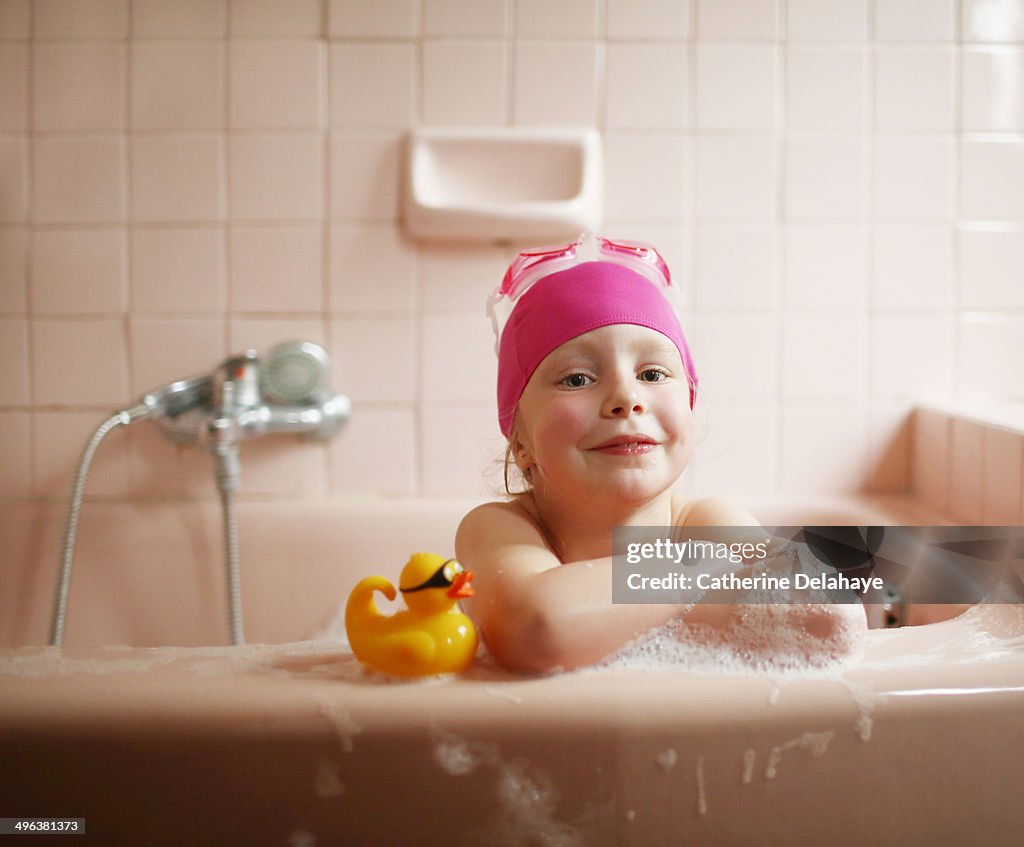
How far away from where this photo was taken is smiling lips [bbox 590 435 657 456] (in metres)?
0.75

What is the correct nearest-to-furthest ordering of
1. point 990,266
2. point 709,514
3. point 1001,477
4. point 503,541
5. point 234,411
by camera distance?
point 503,541 < point 709,514 < point 1001,477 < point 234,411 < point 990,266

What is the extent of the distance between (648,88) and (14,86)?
1005 mm

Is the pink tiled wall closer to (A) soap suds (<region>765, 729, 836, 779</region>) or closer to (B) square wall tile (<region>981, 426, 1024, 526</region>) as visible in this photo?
(B) square wall tile (<region>981, 426, 1024, 526</region>)

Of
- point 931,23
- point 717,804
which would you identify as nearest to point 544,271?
point 717,804

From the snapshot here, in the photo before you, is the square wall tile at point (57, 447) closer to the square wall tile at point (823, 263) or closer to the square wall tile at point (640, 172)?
the square wall tile at point (640, 172)

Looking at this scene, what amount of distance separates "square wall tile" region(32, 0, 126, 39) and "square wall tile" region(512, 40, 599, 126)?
60 cm

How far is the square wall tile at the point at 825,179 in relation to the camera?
1411mm

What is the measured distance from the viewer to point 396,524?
4.45 ft

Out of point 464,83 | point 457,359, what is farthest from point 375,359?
point 464,83

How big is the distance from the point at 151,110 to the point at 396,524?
2.50ft

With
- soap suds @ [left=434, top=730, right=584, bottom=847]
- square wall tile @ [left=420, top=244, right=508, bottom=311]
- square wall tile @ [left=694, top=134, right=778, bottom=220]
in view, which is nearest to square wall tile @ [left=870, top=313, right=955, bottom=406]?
square wall tile @ [left=694, top=134, right=778, bottom=220]

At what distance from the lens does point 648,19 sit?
1.39 m

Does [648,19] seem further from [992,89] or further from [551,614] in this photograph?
[551,614]

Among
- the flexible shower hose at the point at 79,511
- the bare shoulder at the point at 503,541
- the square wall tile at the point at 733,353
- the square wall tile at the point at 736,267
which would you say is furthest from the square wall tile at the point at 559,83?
the bare shoulder at the point at 503,541
